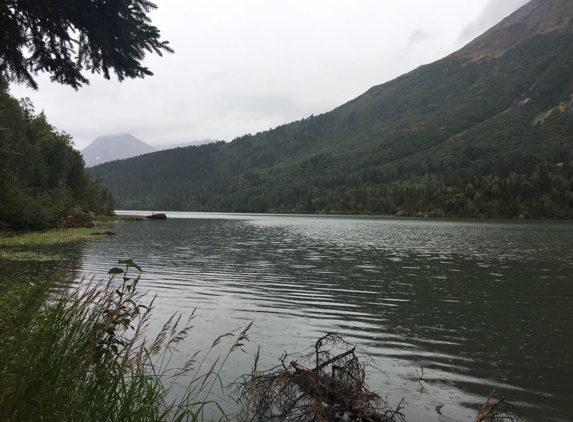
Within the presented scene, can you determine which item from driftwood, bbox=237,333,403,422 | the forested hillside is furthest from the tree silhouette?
the forested hillside

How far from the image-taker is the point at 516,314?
47.1ft

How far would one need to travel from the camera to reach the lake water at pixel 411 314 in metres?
8.09

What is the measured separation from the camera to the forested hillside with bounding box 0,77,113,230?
35.0 meters

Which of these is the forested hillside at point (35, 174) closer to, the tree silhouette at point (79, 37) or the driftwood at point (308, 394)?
the tree silhouette at point (79, 37)

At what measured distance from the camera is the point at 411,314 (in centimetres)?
1421

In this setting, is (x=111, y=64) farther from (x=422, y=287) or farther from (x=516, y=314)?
(x=422, y=287)

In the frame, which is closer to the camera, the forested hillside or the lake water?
the lake water

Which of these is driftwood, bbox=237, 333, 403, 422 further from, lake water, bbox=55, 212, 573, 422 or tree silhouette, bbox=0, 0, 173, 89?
tree silhouette, bbox=0, 0, 173, 89

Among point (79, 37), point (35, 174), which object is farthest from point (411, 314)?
point (35, 174)

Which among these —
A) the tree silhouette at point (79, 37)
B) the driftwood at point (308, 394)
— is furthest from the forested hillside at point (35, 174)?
the driftwood at point (308, 394)

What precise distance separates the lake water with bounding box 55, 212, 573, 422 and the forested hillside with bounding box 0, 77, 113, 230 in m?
11.4

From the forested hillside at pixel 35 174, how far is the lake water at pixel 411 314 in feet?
37.3

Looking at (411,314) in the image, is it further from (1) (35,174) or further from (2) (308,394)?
(1) (35,174)

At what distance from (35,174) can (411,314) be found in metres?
61.4
